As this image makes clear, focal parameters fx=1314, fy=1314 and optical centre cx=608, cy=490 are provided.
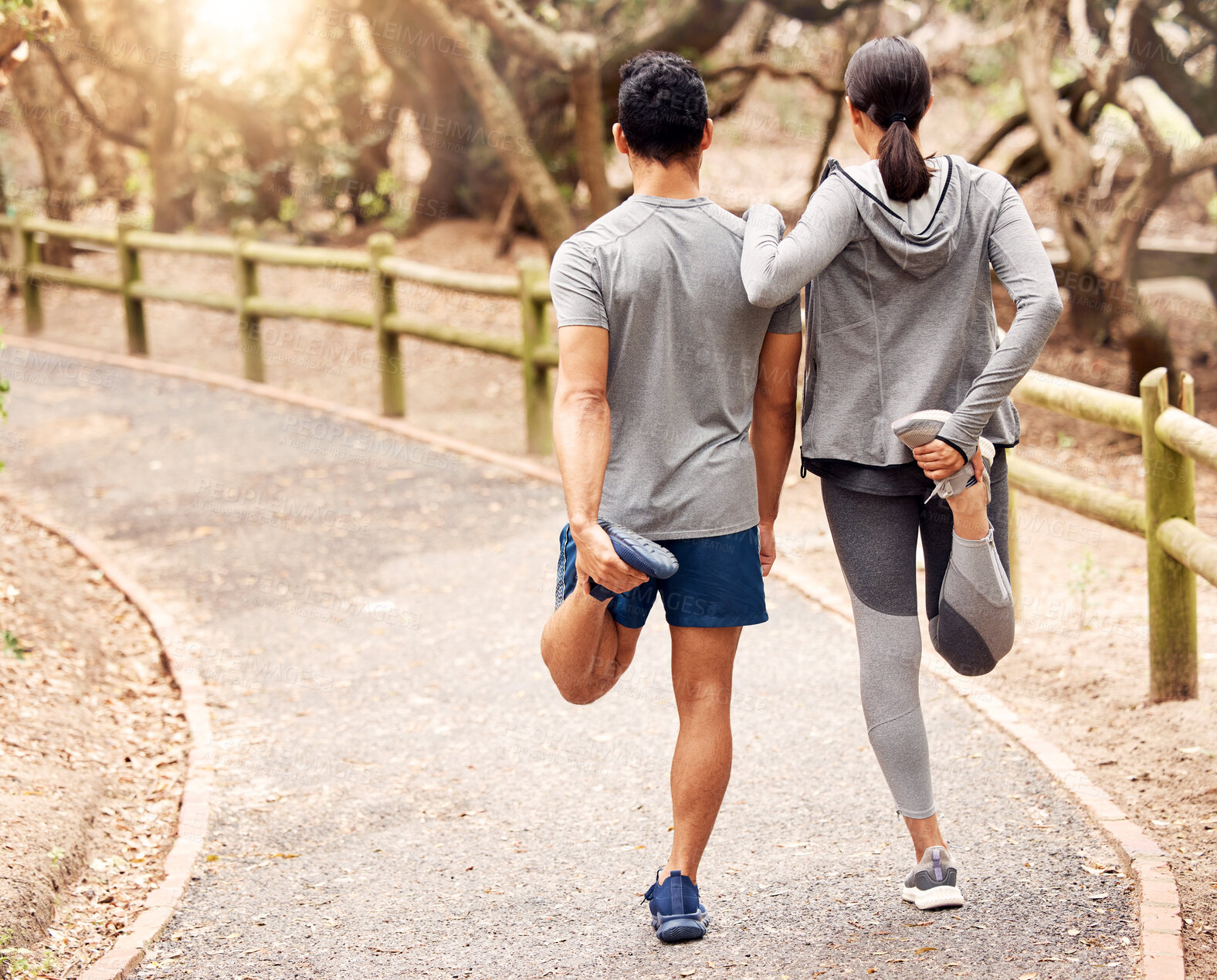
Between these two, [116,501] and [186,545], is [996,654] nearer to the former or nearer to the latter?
[186,545]

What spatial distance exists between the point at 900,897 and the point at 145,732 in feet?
9.22

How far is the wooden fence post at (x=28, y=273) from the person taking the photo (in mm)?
13305

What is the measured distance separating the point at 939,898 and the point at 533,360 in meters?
5.78

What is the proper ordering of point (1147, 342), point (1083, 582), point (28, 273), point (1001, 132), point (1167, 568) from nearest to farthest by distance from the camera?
point (1167, 568) → point (1083, 582) → point (1147, 342) → point (1001, 132) → point (28, 273)

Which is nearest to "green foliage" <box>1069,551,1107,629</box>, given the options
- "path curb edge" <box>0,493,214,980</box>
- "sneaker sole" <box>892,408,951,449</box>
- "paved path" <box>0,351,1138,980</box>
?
"paved path" <box>0,351,1138,980</box>

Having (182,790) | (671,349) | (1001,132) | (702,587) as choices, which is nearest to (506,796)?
(182,790)

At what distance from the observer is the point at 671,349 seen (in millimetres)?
2746

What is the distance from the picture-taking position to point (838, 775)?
4.09m

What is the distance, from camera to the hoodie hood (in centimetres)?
274

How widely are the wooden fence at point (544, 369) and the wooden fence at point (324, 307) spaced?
0.04 ft

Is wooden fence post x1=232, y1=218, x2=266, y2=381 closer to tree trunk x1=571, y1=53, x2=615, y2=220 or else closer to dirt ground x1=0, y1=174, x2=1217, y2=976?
dirt ground x1=0, y1=174, x2=1217, y2=976

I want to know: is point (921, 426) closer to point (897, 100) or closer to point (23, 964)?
point (897, 100)

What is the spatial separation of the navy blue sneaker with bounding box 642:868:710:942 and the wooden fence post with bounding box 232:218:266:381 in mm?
8706

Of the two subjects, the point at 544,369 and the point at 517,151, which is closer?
the point at 544,369
